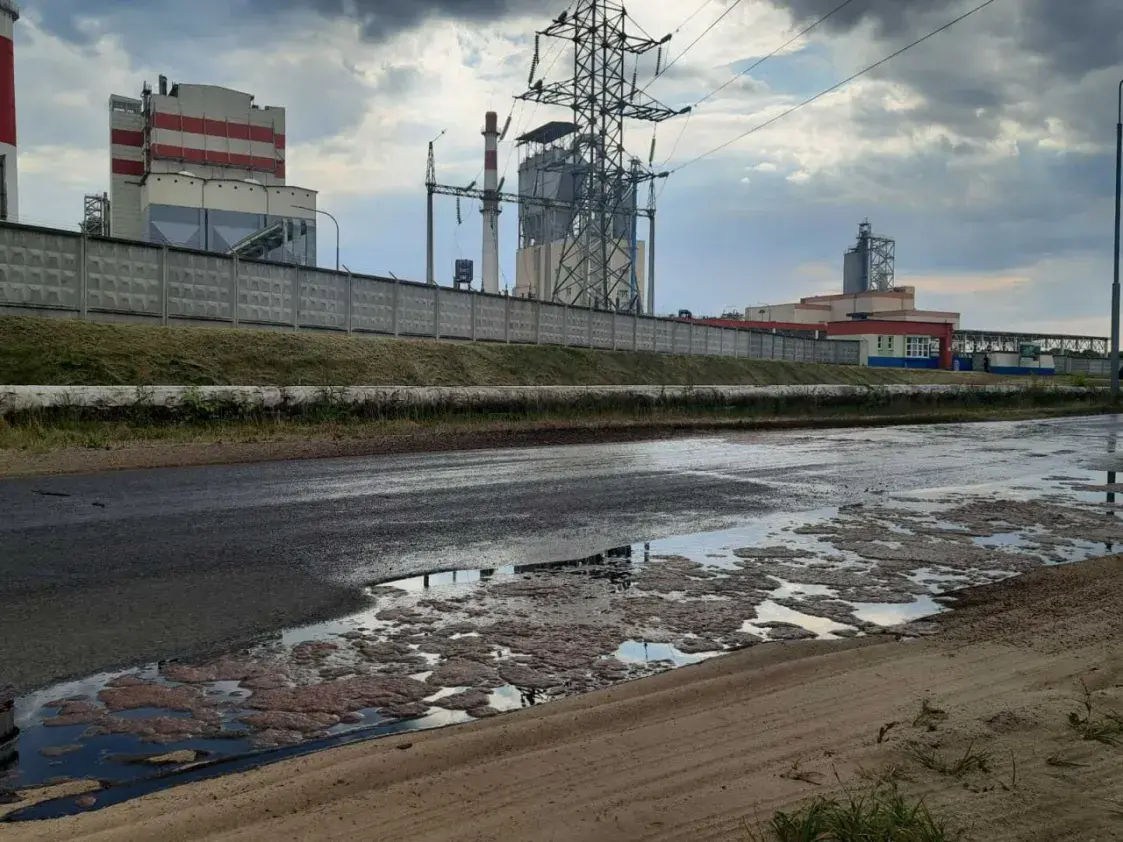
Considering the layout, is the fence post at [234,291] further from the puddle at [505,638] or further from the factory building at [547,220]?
the factory building at [547,220]

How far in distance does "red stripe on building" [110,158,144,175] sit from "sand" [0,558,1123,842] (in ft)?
254

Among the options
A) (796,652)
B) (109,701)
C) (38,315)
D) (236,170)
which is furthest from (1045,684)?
(236,170)

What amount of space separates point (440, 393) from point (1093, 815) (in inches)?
610

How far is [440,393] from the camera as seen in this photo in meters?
17.6

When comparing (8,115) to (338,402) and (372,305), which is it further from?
(338,402)

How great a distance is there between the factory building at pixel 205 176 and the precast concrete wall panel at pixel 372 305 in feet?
119

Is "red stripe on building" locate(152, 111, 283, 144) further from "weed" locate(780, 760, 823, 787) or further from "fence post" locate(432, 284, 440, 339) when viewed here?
"weed" locate(780, 760, 823, 787)

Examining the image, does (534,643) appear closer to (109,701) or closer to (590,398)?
(109,701)

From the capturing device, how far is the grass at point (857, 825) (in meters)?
2.50

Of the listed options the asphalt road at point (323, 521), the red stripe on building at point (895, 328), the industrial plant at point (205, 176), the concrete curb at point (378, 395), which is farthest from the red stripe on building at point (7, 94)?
the red stripe on building at point (895, 328)

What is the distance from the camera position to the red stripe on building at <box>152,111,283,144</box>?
221 feet

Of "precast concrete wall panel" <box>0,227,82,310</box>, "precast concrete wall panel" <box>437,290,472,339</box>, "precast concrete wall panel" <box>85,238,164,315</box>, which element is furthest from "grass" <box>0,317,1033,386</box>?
"precast concrete wall panel" <box>437,290,472,339</box>

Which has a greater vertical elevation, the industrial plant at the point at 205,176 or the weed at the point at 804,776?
the industrial plant at the point at 205,176

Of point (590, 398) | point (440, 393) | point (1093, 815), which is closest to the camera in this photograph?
point (1093, 815)
